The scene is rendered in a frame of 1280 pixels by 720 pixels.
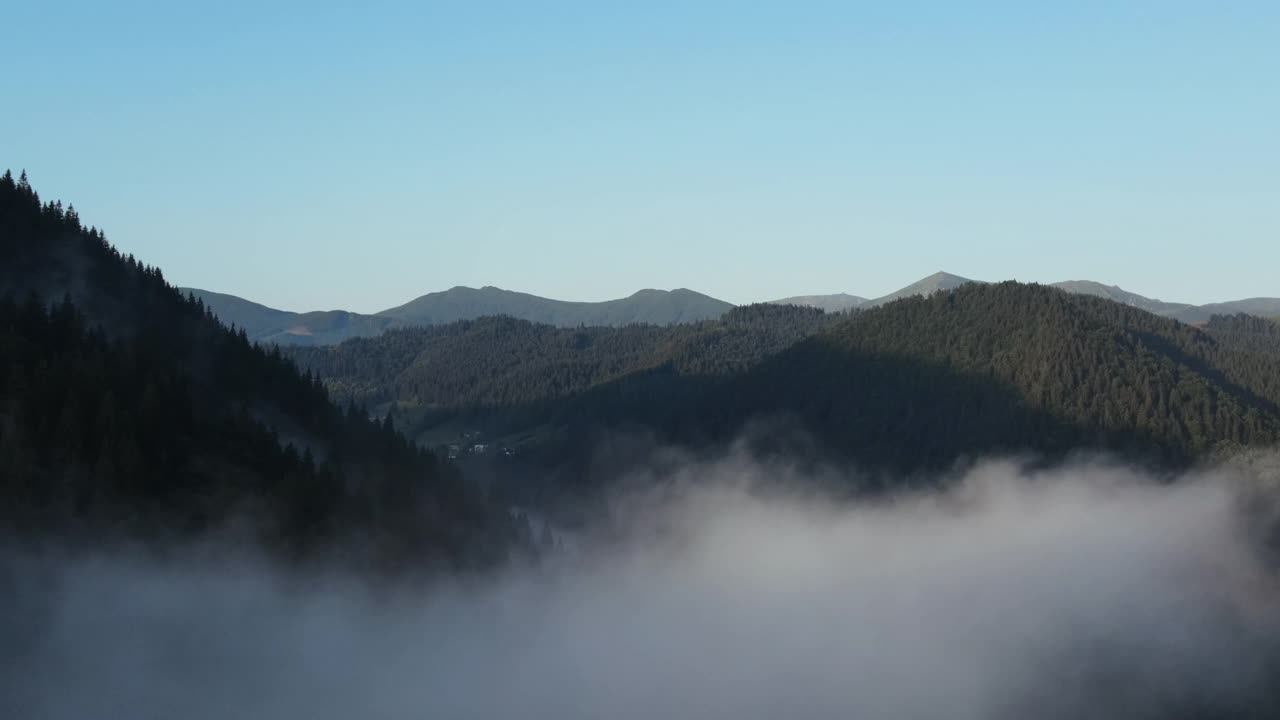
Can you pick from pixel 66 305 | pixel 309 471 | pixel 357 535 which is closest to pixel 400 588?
pixel 357 535

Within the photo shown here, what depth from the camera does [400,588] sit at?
175375 millimetres

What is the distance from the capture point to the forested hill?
403 ft

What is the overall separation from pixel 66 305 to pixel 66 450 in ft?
107

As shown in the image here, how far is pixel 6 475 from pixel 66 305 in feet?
117

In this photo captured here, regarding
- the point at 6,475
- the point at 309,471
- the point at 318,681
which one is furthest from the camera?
the point at 309,471

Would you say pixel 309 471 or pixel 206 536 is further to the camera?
pixel 309 471

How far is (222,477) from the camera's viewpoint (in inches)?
5468

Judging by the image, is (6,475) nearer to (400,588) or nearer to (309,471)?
(309,471)

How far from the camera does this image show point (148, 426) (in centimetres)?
13112

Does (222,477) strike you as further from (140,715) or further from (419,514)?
(419,514)

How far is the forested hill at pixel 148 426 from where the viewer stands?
403ft

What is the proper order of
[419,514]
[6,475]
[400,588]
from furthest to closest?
[419,514] < [400,588] < [6,475]

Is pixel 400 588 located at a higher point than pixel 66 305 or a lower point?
lower

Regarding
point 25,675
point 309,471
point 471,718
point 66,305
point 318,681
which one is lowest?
point 471,718
